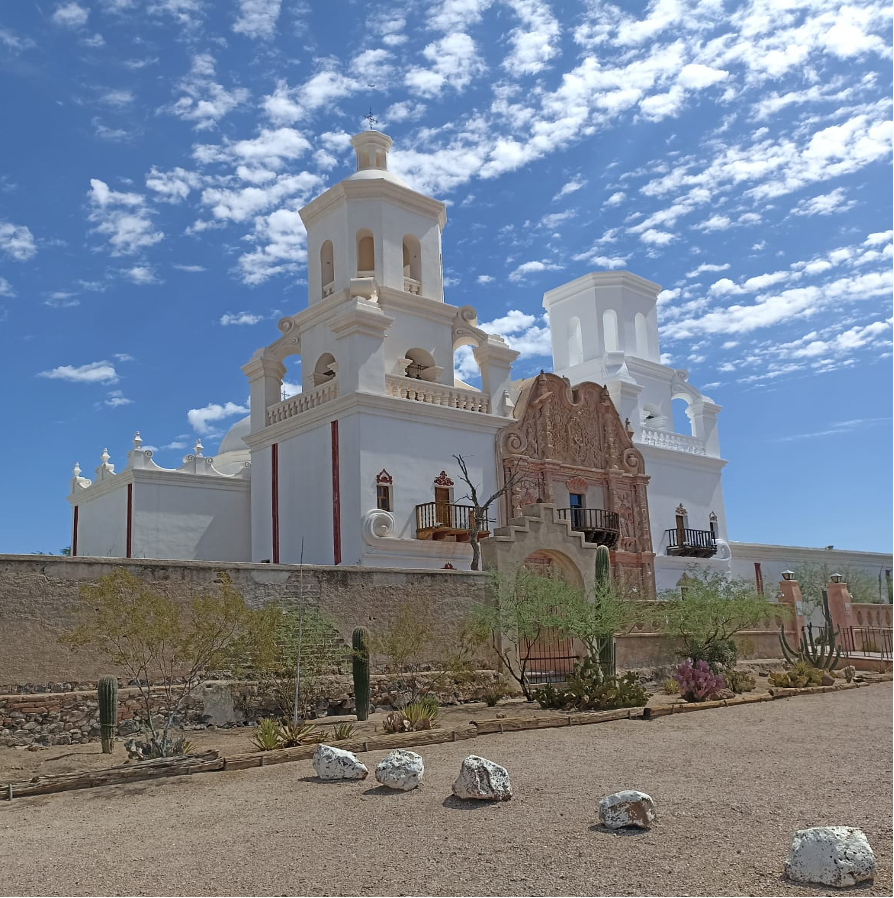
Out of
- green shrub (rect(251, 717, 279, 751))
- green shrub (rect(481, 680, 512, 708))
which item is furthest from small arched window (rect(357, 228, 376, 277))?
green shrub (rect(251, 717, 279, 751))

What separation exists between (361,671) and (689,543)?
18.4m

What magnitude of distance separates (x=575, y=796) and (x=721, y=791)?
137 centimetres

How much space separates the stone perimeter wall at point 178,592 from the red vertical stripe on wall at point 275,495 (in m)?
9.12

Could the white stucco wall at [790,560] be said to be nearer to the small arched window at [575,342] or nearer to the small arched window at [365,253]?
the small arched window at [575,342]

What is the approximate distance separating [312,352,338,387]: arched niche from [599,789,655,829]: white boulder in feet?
65.9

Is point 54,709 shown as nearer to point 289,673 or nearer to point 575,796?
point 289,673

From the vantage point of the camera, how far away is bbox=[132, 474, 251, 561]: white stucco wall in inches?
997

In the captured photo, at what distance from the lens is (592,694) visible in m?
15.2

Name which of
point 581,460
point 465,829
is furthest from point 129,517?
point 465,829

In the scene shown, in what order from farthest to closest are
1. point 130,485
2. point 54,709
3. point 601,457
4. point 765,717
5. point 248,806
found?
point 601,457 < point 130,485 < point 765,717 < point 54,709 < point 248,806

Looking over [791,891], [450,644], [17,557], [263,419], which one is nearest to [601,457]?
[263,419]

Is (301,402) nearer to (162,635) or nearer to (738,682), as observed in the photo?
(738,682)

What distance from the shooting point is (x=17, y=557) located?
41.0ft

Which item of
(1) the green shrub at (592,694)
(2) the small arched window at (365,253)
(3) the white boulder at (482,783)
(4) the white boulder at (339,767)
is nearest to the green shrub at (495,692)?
(1) the green shrub at (592,694)
